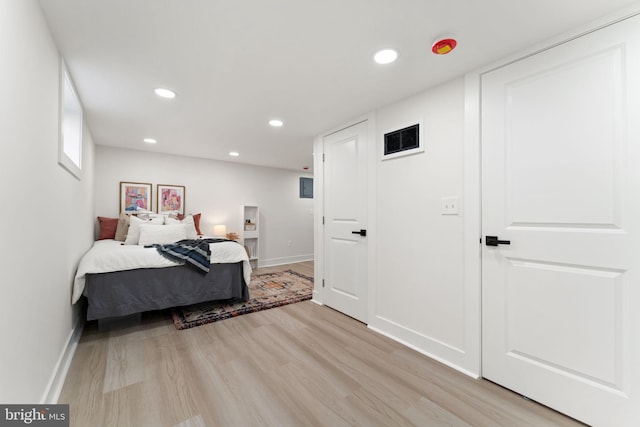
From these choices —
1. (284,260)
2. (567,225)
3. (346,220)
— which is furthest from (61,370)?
(284,260)

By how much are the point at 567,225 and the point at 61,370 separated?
3377 mm

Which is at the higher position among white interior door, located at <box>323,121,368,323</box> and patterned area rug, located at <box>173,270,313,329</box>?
white interior door, located at <box>323,121,368,323</box>

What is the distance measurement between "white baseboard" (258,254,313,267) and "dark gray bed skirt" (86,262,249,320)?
2319mm

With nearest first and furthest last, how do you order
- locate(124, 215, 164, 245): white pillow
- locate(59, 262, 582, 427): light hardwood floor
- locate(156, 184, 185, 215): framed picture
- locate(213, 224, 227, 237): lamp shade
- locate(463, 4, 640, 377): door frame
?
locate(59, 262, 582, 427): light hardwood floor, locate(463, 4, 640, 377): door frame, locate(124, 215, 164, 245): white pillow, locate(156, 184, 185, 215): framed picture, locate(213, 224, 227, 237): lamp shade

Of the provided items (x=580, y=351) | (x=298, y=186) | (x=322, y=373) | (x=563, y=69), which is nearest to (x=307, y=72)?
(x=563, y=69)

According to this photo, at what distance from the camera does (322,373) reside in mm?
1809

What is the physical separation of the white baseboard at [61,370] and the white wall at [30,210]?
0.01 meters

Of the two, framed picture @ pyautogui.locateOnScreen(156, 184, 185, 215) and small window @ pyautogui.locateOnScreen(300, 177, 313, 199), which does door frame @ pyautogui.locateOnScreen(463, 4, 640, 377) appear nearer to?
framed picture @ pyautogui.locateOnScreen(156, 184, 185, 215)

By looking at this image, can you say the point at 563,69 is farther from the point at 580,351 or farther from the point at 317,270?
the point at 317,270

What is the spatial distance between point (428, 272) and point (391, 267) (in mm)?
377

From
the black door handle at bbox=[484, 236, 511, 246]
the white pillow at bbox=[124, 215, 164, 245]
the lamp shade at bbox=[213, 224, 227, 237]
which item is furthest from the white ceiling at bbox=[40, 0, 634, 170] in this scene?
the lamp shade at bbox=[213, 224, 227, 237]

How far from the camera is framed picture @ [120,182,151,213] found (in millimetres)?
4098

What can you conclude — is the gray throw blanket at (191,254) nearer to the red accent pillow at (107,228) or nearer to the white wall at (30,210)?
the white wall at (30,210)

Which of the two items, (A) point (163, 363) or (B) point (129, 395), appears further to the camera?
(A) point (163, 363)
